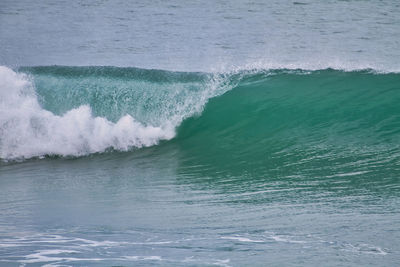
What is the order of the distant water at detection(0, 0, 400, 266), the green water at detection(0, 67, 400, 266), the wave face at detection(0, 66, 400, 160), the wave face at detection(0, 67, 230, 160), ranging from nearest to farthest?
the green water at detection(0, 67, 400, 266) → the distant water at detection(0, 0, 400, 266) → the wave face at detection(0, 66, 400, 160) → the wave face at detection(0, 67, 230, 160)

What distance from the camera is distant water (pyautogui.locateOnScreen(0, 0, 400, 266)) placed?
242 inches

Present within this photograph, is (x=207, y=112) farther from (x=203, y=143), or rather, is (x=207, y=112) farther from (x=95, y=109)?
(x=95, y=109)

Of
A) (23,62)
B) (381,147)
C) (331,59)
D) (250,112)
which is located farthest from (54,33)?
(381,147)

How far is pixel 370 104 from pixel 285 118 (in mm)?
1502

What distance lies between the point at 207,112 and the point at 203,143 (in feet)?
3.60

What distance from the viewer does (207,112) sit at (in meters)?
12.4

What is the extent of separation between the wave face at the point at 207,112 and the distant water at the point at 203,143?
36 millimetres

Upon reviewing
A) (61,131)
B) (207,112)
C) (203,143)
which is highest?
(207,112)

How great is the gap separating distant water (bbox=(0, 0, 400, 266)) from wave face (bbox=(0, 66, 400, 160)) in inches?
1.4

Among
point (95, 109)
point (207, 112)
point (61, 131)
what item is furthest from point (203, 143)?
point (95, 109)

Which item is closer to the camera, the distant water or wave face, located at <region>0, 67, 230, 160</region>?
the distant water

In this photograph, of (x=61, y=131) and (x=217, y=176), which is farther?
(x=61, y=131)

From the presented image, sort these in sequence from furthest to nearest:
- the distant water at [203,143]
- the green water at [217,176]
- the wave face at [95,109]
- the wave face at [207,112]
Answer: the wave face at [95,109], the wave face at [207,112], the distant water at [203,143], the green water at [217,176]

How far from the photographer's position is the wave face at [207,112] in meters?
11.2
